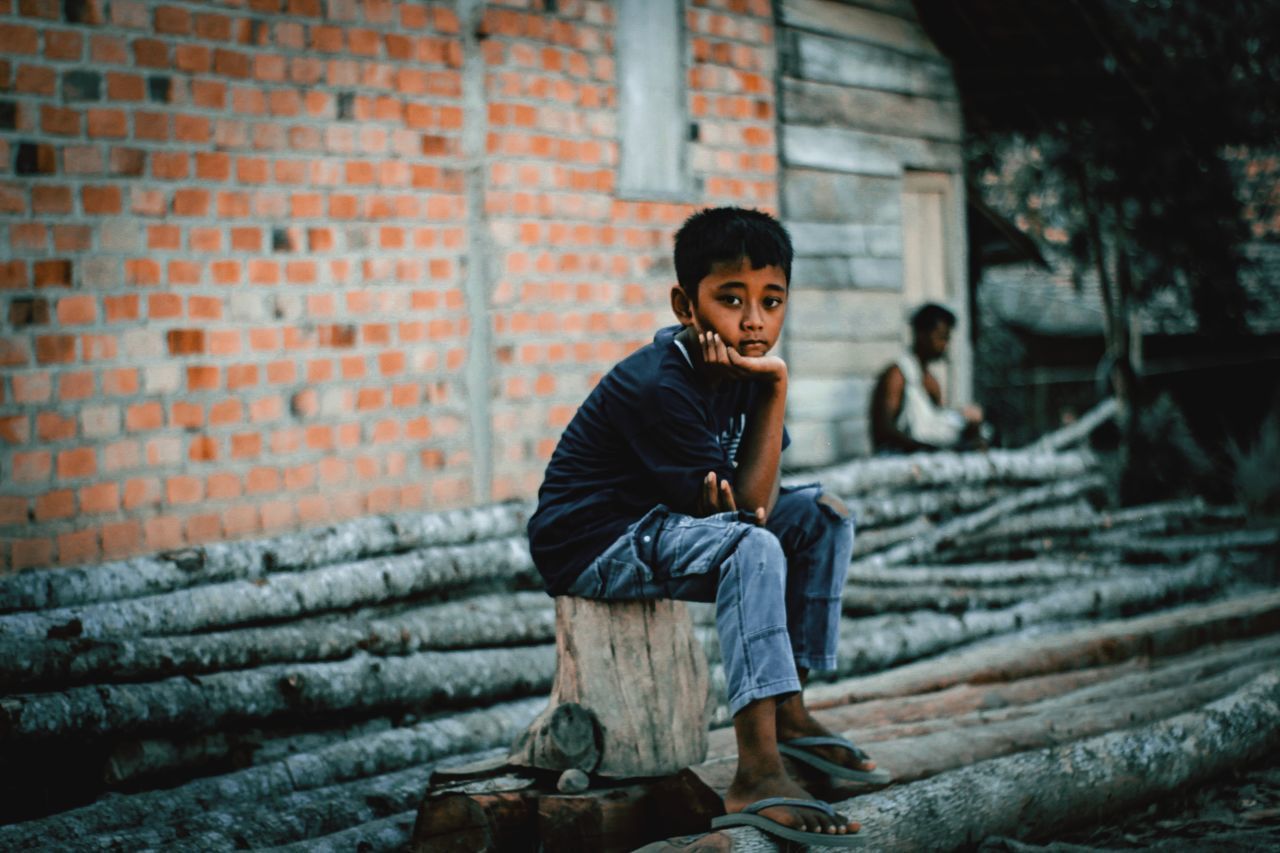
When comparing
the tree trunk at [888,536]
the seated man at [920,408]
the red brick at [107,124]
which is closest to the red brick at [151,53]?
the red brick at [107,124]

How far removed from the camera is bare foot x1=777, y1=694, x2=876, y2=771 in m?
3.36

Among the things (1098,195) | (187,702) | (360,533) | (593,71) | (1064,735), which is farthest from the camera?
(1098,195)

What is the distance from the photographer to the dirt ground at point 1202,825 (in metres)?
3.46

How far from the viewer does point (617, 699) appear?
10.6 ft

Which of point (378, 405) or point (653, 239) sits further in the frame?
point (653, 239)

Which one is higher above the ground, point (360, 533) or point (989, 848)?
point (360, 533)

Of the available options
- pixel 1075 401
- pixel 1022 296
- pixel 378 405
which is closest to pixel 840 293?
pixel 378 405

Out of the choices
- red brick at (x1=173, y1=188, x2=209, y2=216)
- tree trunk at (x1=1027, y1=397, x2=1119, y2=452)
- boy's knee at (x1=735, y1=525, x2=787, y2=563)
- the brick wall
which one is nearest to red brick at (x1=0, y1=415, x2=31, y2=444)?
the brick wall

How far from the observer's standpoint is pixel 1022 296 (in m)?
18.2

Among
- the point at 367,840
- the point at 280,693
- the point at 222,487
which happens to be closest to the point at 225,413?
the point at 222,487

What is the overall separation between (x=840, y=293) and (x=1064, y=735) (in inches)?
160

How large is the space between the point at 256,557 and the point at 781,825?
2480mm

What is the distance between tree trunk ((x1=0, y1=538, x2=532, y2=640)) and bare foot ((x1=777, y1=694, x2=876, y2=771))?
1881mm

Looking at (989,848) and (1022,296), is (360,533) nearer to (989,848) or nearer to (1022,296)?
(989,848)
